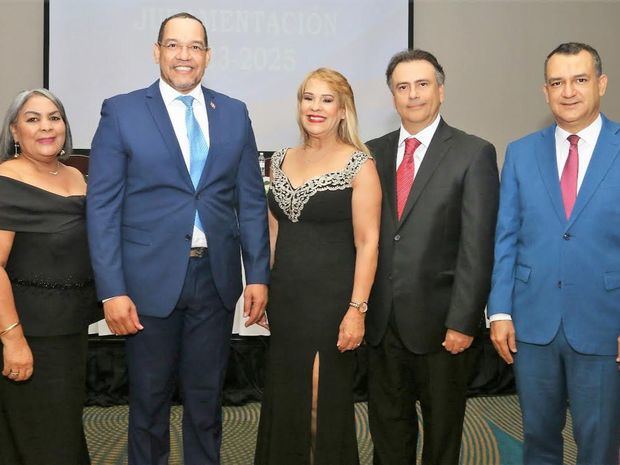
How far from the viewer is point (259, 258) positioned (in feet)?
7.60

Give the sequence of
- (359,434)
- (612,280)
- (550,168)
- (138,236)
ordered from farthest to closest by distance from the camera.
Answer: (359,434), (138,236), (550,168), (612,280)

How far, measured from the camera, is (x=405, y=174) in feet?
7.47

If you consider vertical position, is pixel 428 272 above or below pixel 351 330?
above

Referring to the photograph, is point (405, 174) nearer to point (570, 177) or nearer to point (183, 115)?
point (570, 177)

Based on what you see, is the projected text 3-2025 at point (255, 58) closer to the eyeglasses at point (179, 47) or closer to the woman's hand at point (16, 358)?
the eyeglasses at point (179, 47)

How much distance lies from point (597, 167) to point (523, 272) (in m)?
0.40

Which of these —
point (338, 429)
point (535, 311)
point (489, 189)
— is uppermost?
point (489, 189)

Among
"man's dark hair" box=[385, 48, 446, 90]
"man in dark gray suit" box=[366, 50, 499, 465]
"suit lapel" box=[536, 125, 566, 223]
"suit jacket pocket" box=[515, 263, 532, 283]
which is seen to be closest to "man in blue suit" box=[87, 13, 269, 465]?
"man in dark gray suit" box=[366, 50, 499, 465]

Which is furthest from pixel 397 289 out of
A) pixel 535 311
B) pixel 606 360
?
pixel 606 360

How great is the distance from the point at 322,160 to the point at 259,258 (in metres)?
0.41

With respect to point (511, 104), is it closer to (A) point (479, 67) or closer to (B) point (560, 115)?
(A) point (479, 67)

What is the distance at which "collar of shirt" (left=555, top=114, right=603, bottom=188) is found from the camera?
→ 2.09 metres

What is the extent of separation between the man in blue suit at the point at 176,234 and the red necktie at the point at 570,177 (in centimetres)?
101

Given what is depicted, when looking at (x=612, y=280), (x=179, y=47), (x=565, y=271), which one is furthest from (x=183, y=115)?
(x=612, y=280)
